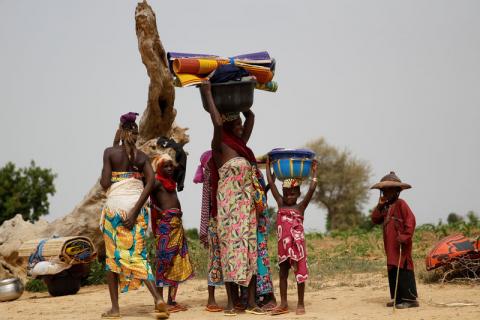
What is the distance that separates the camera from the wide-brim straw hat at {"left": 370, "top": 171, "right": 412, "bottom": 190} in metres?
6.85

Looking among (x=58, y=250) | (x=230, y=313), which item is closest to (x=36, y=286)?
(x=58, y=250)

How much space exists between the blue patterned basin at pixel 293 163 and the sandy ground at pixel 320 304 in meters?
1.39

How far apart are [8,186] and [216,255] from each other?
1725 centimetres

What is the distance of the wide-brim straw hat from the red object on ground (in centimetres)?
187

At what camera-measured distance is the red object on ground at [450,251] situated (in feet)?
27.2

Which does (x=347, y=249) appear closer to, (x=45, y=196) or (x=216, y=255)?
(x=216, y=255)

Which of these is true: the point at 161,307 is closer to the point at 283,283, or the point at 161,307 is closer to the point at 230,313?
the point at 230,313

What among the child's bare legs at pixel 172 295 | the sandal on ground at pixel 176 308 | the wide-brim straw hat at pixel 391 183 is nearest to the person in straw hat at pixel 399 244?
the wide-brim straw hat at pixel 391 183

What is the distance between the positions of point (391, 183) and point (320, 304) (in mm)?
1620

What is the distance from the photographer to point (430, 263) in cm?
837

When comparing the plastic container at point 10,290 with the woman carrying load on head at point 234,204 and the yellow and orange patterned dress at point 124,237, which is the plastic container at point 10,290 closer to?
the yellow and orange patterned dress at point 124,237

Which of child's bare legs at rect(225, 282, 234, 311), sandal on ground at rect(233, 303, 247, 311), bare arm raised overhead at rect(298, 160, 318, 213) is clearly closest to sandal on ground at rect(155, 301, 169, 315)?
child's bare legs at rect(225, 282, 234, 311)

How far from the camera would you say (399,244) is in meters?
6.80

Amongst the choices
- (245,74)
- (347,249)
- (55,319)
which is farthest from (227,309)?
(347,249)
